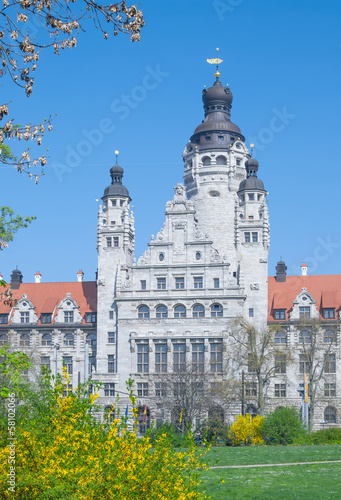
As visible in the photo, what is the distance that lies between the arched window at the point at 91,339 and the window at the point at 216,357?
43.6 feet

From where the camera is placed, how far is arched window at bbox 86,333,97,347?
82.6 m

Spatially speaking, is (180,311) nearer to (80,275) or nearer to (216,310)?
(216,310)

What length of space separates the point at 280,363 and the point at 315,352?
4641 mm

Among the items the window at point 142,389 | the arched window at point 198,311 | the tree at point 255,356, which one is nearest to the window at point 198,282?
the arched window at point 198,311

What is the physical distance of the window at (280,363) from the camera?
243 ft

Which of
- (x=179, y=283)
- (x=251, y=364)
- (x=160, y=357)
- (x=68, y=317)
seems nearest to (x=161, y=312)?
(x=179, y=283)

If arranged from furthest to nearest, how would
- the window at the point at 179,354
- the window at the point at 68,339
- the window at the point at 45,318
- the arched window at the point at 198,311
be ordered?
the window at the point at 45,318
the window at the point at 68,339
the arched window at the point at 198,311
the window at the point at 179,354

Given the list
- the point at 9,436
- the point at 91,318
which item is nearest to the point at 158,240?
the point at 91,318

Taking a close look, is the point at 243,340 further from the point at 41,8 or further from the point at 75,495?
the point at 41,8

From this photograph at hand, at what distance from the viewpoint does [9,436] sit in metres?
20.3

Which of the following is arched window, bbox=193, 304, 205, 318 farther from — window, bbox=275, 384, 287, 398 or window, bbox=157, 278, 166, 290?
window, bbox=275, 384, 287, 398

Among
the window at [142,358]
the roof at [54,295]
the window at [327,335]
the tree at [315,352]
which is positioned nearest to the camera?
the tree at [315,352]

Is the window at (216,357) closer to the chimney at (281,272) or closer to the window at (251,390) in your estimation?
the window at (251,390)

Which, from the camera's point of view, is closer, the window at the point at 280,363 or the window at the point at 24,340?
the window at the point at 280,363
